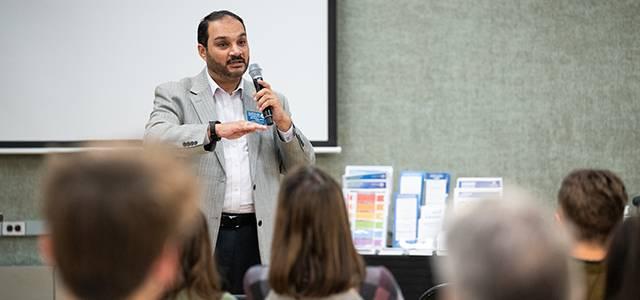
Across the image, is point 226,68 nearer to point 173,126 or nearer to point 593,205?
point 173,126

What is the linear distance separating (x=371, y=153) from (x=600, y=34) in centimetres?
138

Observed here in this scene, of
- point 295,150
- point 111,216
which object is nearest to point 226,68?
point 295,150

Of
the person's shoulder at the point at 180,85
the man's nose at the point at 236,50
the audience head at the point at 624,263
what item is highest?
the man's nose at the point at 236,50

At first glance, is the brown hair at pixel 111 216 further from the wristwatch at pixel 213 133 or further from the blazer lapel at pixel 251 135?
the blazer lapel at pixel 251 135

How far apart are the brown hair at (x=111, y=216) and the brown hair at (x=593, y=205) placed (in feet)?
4.64

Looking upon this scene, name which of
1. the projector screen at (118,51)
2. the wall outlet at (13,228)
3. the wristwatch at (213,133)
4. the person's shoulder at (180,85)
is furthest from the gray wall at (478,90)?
the wristwatch at (213,133)

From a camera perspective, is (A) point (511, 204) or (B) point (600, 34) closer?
(A) point (511, 204)

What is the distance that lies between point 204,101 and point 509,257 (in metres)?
2.26

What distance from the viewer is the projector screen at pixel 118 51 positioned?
170 inches

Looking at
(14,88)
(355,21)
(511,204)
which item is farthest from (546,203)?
(511,204)

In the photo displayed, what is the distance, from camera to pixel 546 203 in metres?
4.55

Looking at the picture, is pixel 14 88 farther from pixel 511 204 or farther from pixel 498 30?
pixel 511 204

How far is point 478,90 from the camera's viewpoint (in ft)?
14.7

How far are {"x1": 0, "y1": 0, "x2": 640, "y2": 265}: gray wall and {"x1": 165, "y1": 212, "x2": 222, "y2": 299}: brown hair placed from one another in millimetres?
2514
